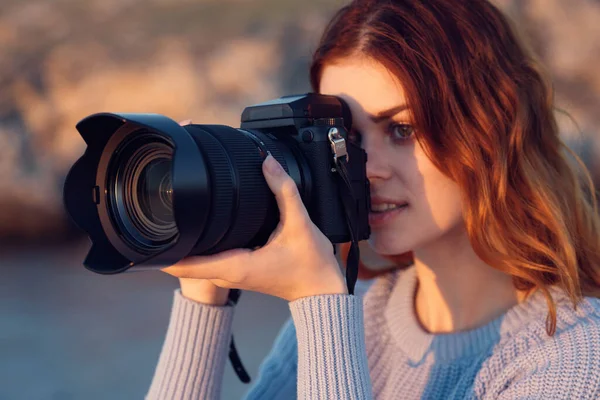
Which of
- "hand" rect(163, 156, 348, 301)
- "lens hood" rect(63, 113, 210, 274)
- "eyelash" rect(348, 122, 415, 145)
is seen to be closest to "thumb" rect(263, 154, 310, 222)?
"hand" rect(163, 156, 348, 301)

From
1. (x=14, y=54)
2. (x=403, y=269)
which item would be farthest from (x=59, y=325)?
(x=403, y=269)

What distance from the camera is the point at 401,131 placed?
116cm

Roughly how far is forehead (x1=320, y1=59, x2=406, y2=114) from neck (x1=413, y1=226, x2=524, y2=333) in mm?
256

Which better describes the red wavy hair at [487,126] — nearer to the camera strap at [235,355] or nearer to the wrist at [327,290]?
the wrist at [327,290]

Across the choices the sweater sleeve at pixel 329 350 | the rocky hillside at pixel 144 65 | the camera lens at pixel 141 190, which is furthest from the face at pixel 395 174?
the rocky hillside at pixel 144 65

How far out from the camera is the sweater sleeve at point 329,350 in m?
0.95

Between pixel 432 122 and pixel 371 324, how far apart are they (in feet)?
1.34

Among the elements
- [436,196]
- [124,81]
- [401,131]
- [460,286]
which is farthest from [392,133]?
[124,81]

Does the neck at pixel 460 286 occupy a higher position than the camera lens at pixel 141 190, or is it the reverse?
the camera lens at pixel 141 190

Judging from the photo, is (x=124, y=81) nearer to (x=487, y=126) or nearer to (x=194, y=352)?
(x=194, y=352)

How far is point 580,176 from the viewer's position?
130 centimetres

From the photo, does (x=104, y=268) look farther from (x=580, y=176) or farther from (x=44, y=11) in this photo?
(x=44, y=11)

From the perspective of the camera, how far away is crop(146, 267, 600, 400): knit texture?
3.16ft

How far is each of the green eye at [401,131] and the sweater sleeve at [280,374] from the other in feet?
1.39
